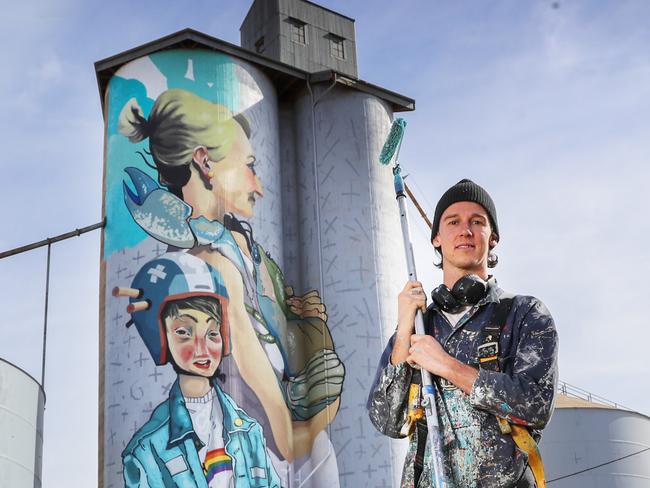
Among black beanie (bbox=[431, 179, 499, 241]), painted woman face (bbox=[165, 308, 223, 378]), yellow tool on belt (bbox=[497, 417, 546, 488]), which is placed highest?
painted woman face (bbox=[165, 308, 223, 378])

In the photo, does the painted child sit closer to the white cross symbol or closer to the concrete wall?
the white cross symbol

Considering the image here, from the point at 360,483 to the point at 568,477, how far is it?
9.14 meters

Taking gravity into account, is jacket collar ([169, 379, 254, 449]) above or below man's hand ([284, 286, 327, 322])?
below

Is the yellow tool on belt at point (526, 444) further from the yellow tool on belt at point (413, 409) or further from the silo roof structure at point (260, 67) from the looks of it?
the silo roof structure at point (260, 67)

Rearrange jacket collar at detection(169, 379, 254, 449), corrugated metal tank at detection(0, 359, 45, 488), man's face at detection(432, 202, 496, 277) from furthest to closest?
jacket collar at detection(169, 379, 254, 449) < corrugated metal tank at detection(0, 359, 45, 488) < man's face at detection(432, 202, 496, 277)

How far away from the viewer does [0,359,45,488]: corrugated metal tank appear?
60.9 ft

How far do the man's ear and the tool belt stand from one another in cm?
2049

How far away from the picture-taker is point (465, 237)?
192 inches

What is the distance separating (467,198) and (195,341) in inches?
726

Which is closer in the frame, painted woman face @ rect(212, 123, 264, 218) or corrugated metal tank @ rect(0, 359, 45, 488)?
corrugated metal tank @ rect(0, 359, 45, 488)

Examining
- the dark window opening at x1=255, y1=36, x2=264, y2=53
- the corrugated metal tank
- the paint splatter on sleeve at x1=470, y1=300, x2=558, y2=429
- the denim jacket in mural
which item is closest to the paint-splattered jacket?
the paint splatter on sleeve at x1=470, y1=300, x2=558, y2=429

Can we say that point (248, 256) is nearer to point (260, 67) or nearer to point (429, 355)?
point (260, 67)


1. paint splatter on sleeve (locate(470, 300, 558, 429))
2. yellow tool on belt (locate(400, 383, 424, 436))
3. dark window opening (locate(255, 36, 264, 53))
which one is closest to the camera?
paint splatter on sleeve (locate(470, 300, 558, 429))

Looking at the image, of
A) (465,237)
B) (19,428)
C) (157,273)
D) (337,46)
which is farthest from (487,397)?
(337,46)
